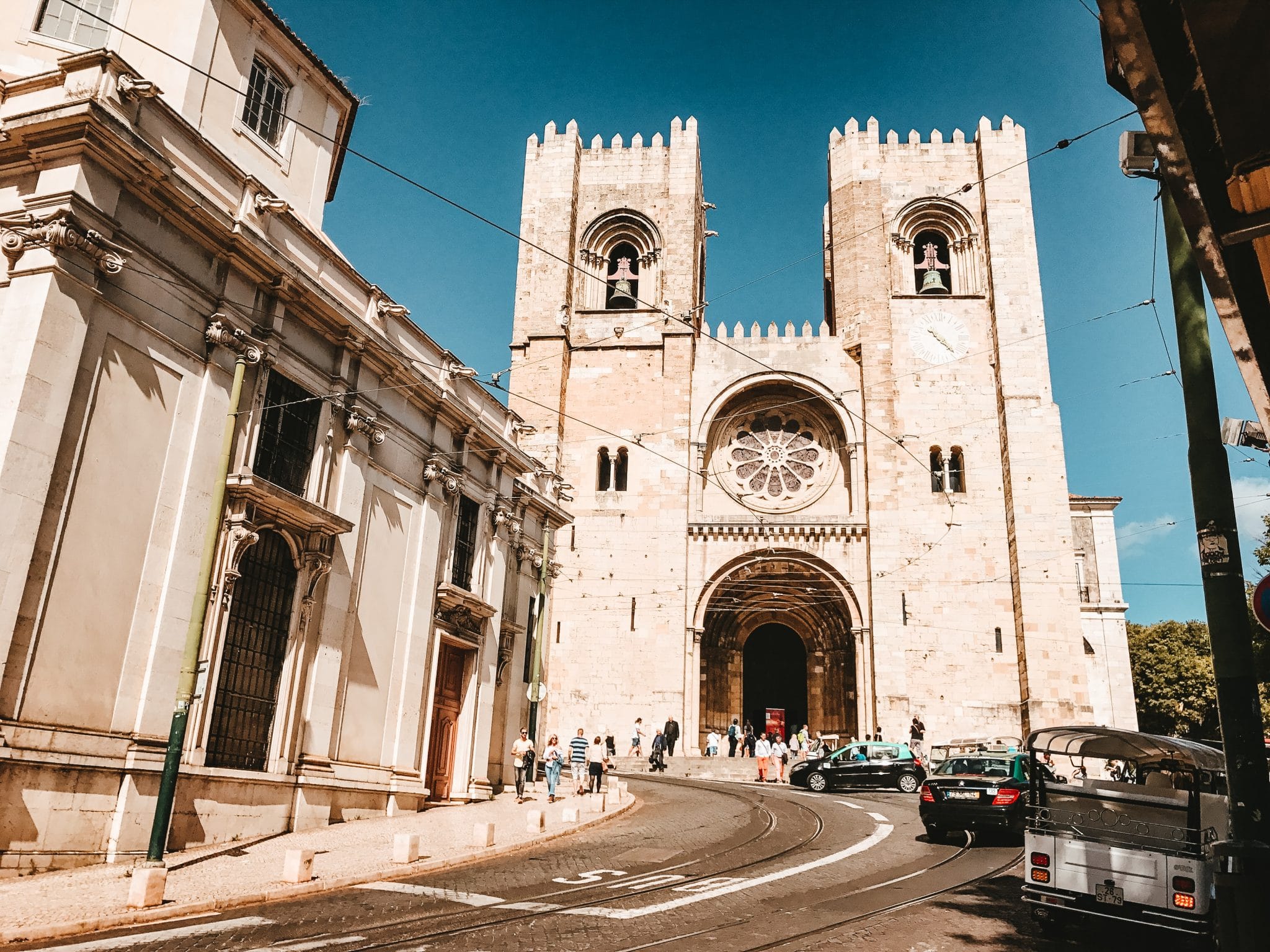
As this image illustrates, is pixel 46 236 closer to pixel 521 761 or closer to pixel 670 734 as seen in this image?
pixel 521 761

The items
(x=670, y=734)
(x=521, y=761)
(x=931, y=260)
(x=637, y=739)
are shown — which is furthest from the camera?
(x=931, y=260)

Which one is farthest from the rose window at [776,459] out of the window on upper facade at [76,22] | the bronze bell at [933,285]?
the window on upper facade at [76,22]

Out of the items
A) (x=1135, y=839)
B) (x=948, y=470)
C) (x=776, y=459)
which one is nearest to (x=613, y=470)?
(x=776, y=459)

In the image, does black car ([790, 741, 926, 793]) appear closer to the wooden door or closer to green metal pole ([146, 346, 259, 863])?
the wooden door

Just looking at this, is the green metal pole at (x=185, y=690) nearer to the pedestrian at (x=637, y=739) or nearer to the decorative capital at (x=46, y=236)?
the decorative capital at (x=46, y=236)

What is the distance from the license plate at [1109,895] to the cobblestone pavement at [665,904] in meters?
0.63

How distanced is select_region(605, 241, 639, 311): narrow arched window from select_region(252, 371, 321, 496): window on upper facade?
24239 millimetres

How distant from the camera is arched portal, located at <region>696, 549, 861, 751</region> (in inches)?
1315

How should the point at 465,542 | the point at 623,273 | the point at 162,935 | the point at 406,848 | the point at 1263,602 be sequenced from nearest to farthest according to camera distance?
1. the point at 1263,602
2. the point at 162,935
3. the point at 406,848
4. the point at 465,542
5. the point at 623,273

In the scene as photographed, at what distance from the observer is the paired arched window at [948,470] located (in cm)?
3303

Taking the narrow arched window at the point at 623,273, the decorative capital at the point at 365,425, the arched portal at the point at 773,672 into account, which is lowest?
the arched portal at the point at 773,672

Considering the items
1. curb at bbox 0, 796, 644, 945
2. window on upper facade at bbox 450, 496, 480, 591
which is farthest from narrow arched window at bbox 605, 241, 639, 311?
curb at bbox 0, 796, 644, 945

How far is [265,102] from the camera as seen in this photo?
51.7 feet

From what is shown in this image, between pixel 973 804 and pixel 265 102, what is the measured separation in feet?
51.3
